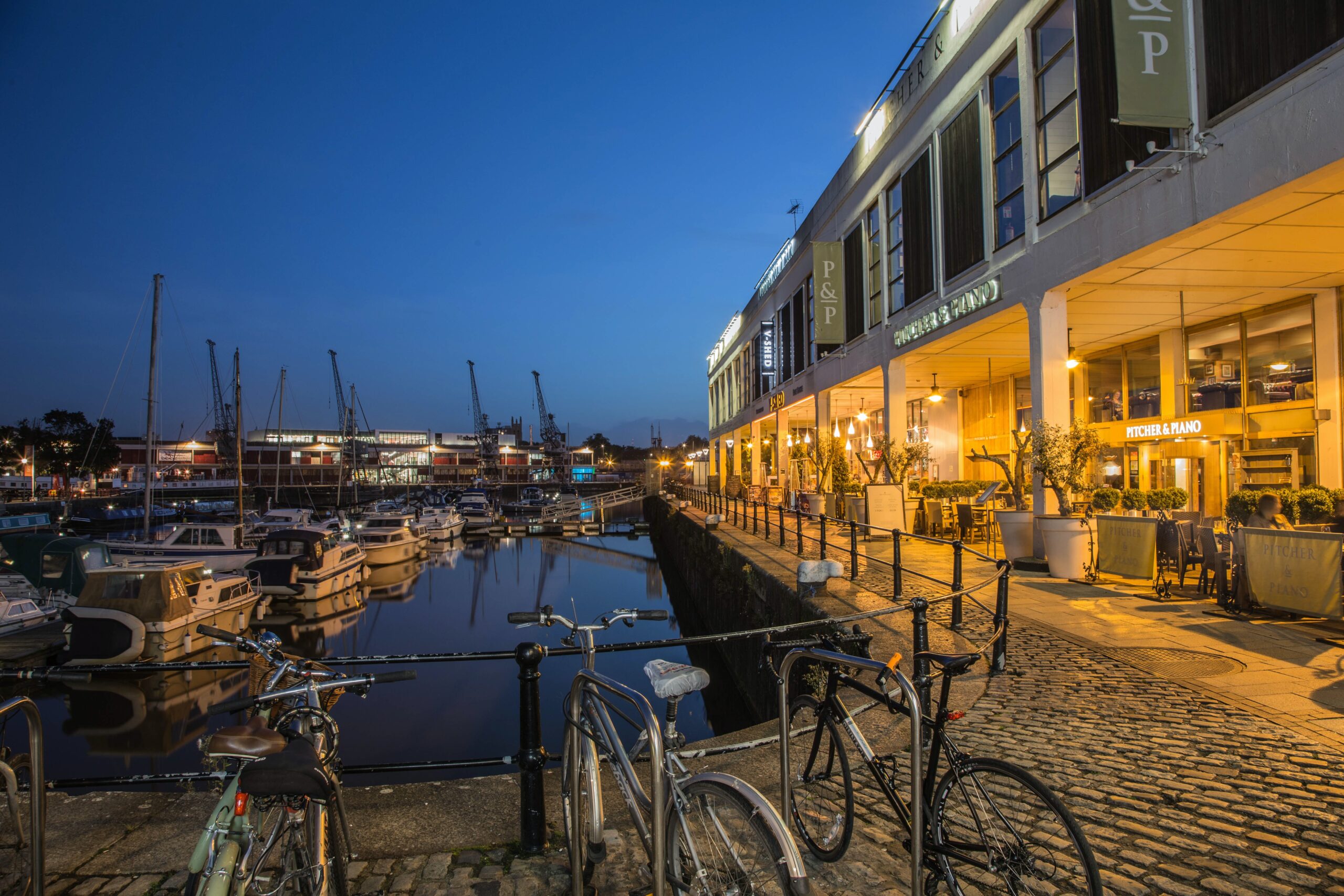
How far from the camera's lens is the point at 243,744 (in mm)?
2246

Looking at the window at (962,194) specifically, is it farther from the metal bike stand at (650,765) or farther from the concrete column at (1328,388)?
the metal bike stand at (650,765)

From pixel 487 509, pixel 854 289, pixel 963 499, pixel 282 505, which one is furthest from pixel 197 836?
pixel 282 505

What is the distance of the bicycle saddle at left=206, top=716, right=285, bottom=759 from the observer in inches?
87.0

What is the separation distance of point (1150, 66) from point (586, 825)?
9.55 metres

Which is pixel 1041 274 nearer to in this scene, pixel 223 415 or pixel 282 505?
pixel 282 505

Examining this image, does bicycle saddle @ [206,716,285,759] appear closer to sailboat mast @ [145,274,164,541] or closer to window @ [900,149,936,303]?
window @ [900,149,936,303]

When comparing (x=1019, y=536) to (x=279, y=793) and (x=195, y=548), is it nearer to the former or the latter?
(x=279, y=793)

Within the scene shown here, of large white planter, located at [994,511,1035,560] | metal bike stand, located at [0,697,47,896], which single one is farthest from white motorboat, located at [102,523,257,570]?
metal bike stand, located at [0,697,47,896]

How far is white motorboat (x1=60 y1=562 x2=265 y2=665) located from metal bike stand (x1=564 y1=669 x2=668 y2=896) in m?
13.9

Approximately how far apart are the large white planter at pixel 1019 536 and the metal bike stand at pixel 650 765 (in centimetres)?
944

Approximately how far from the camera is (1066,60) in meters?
10.4

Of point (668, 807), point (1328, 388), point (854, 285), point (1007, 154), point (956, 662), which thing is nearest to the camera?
point (668, 807)

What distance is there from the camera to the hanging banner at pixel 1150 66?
7.79 m

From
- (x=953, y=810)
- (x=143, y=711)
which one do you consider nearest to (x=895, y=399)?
(x=953, y=810)
